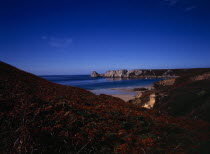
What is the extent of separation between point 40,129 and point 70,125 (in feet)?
2.76

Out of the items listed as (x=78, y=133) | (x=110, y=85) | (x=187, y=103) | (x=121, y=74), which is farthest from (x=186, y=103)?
(x=121, y=74)

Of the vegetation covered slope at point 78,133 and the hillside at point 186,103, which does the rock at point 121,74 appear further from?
the vegetation covered slope at point 78,133

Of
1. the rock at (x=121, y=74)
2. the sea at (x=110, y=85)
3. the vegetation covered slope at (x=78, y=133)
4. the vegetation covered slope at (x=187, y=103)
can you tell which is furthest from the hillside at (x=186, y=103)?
the rock at (x=121, y=74)

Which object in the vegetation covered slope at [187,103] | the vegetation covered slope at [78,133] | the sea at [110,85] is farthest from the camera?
the sea at [110,85]

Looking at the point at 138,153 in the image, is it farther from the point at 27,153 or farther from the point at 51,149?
the point at 27,153

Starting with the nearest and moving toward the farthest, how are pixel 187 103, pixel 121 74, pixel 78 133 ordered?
pixel 78 133 < pixel 187 103 < pixel 121 74

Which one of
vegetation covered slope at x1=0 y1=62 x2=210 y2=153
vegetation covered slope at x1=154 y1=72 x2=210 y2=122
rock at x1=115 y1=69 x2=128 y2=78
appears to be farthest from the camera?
rock at x1=115 y1=69 x2=128 y2=78

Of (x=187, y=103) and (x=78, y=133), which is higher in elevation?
(x=78, y=133)

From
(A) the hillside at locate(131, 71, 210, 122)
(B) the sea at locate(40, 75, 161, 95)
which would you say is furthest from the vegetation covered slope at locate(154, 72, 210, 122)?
(B) the sea at locate(40, 75, 161, 95)

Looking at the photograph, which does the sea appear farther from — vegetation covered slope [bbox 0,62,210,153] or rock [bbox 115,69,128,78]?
rock [bbox 115,69,128,78]

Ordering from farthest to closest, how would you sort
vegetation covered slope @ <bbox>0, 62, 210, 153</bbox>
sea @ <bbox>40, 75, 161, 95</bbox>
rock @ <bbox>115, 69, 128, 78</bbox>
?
rock @ <bbox>115, 69, 128, 78</bbox> → sea @ <bbox>40, 75, 161, 95</bbox> → vegetation covered slope @ <bbox>0, 62, 210, 153</bbox>

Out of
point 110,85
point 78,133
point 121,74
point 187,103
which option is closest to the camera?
point 78,133

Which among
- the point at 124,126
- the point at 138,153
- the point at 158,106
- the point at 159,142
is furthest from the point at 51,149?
the point at 158,106

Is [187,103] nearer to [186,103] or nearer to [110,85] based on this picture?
[186,103]
